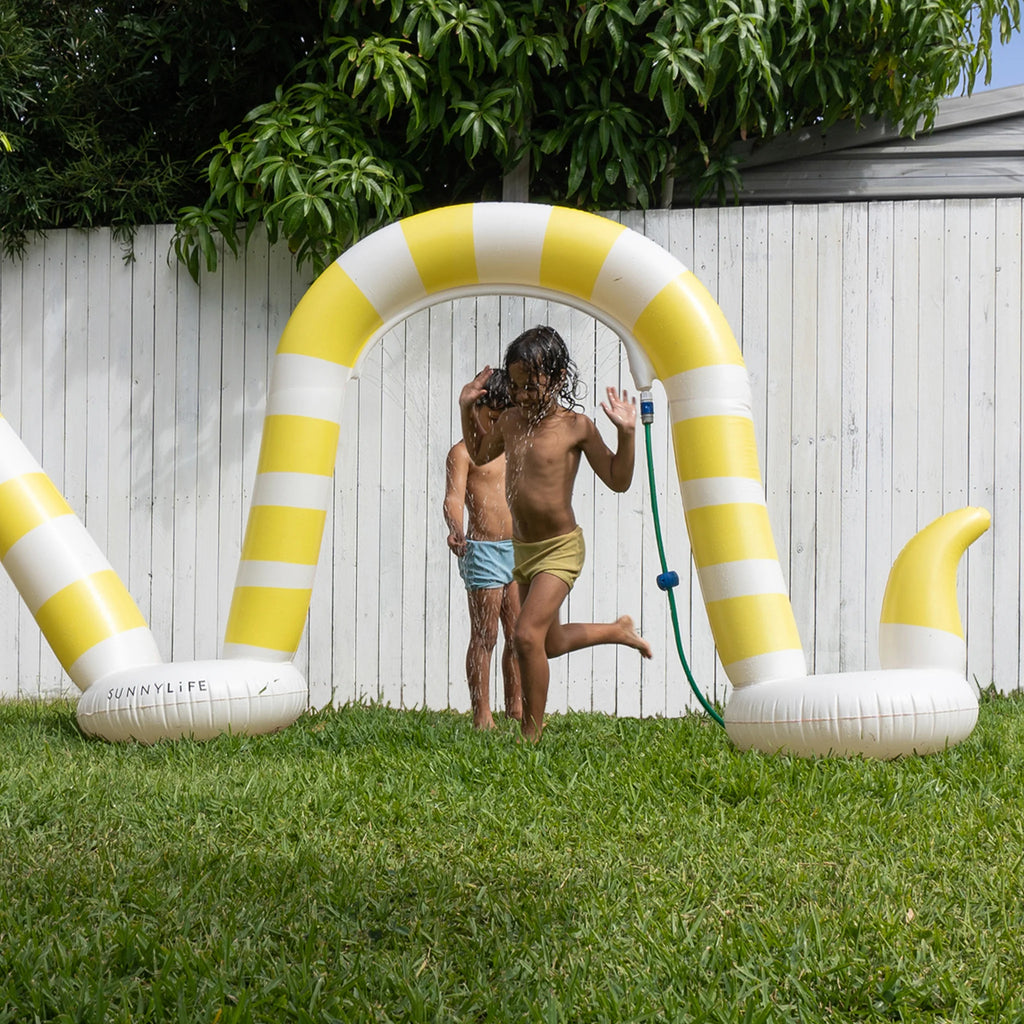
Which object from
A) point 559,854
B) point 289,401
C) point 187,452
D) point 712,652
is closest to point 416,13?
point 289,401

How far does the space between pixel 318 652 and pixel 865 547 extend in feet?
7.97

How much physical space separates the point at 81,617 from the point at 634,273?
7.33 ft

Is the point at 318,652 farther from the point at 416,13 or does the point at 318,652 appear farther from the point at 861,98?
the point at 861,98

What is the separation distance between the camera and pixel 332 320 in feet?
12.4

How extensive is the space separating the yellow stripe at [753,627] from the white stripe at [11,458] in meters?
2.49

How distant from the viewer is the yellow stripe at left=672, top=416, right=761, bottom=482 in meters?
3.52

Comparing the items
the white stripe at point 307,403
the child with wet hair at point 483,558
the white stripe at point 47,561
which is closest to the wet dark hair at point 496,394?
the child with wet hair at point 483,558

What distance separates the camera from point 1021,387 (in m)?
4.65

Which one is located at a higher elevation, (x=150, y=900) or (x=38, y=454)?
(x=38, y=454)

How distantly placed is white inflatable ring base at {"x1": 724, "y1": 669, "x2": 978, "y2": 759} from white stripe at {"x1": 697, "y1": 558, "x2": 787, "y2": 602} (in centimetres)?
32

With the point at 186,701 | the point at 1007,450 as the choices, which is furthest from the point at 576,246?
the point at 1007,450

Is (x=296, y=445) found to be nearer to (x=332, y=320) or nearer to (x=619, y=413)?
(x=332, y=320)

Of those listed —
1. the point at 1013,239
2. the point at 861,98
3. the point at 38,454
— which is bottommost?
the point at 38,454

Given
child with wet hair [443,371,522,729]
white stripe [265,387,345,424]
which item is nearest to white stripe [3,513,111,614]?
white stripe [265,387,345,424]
